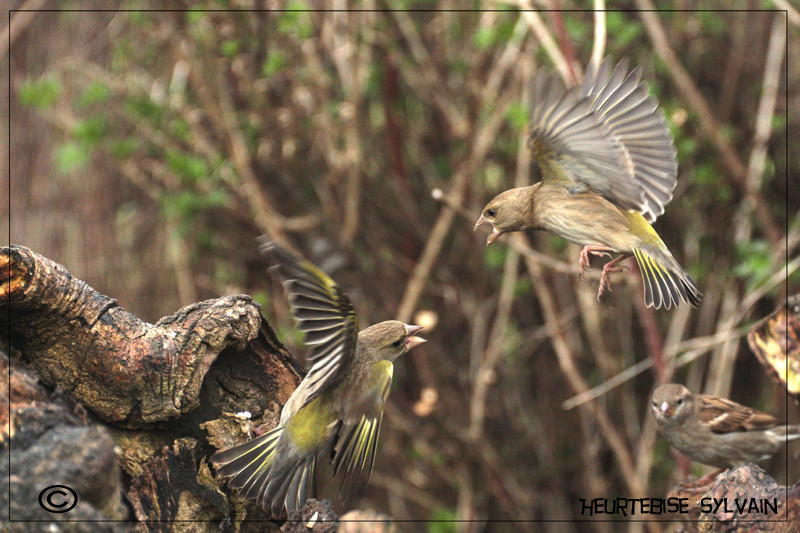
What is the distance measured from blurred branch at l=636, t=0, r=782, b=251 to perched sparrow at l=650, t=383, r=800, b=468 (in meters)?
1.54

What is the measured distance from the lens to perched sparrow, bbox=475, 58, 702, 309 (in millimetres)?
2641

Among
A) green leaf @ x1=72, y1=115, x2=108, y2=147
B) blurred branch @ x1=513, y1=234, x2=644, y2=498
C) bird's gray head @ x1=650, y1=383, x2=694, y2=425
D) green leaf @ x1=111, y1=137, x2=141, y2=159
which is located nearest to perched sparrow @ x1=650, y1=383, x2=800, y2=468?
bird's gray head @ x1=650, y1=383, x2=694, y2=425

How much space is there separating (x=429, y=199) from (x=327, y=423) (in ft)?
11.4

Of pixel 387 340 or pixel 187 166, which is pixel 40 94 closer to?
pixel 187 166

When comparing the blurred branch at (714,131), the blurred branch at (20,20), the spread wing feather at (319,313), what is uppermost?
the blurred branch at (20,20)

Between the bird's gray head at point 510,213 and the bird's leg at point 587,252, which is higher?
the bird's gray head at point 510,213

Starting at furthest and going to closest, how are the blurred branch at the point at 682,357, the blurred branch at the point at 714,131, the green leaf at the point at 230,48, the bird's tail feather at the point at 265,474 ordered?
the green leaf at the point at 230,48, the blurred branch at the point at 714,131, the blurred branch at the point at 682,357, the bird's tail feather at the point at 265,474

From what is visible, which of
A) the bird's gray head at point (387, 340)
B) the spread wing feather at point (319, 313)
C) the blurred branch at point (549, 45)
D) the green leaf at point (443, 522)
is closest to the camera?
the spread wing feather at point (319, 313)

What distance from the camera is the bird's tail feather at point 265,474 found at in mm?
2682

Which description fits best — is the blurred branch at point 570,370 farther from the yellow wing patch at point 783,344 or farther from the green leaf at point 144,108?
the green leaf at point 144,108

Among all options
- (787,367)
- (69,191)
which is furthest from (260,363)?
(69,191)

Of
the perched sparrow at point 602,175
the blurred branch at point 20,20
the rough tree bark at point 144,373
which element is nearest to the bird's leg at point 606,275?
the perched sparrow at point 602,175

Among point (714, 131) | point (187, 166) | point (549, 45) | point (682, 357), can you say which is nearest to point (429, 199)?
point (187, 166)

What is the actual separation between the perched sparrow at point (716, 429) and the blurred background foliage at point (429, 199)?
1109 mm
